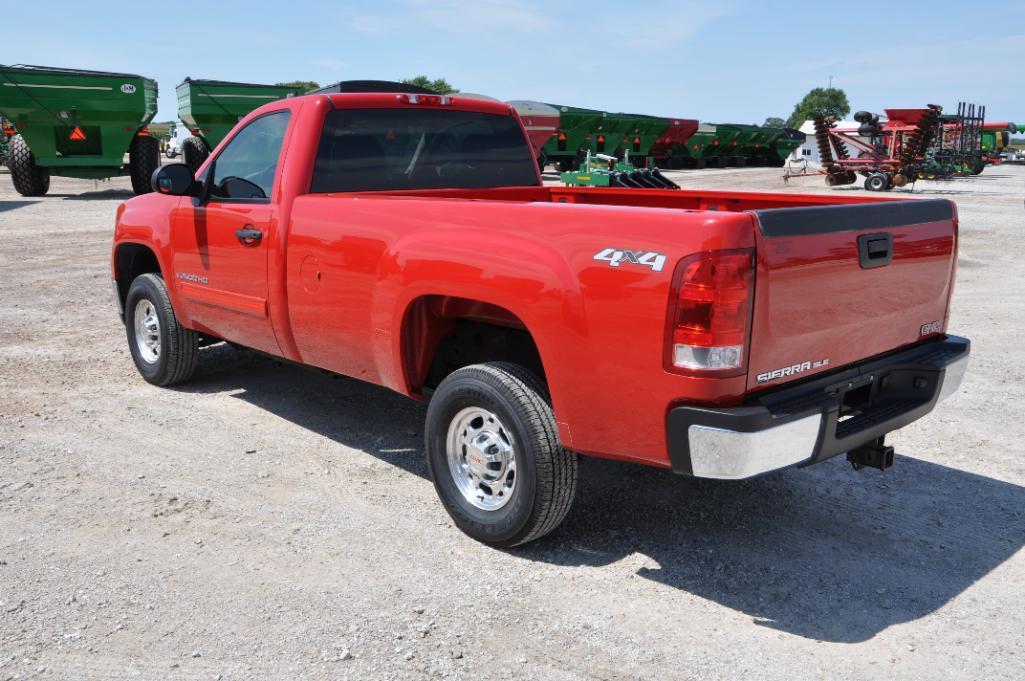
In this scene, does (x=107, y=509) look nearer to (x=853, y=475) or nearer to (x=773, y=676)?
(x=773, y=676)

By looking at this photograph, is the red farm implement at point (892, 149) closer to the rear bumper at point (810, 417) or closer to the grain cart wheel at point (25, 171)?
the grain cart wheel at point (25, 171)

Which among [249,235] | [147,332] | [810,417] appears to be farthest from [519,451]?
[147,332]

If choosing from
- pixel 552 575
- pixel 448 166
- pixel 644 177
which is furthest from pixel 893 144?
pixel 552 575

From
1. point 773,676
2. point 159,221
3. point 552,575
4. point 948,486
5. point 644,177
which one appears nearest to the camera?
point 773,676

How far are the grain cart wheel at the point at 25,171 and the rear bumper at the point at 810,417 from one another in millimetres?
21335

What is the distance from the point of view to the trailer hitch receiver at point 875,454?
3.73 m

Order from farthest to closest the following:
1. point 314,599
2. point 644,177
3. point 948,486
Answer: point 644,177 < point 948,486 < point 314,599

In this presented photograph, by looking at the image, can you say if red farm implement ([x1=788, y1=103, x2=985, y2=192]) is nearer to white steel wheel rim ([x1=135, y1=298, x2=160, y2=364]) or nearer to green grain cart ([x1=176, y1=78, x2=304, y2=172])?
green grain cart ([x1=176, y1=78, x2=304, y2=172])

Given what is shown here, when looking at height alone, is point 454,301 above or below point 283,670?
above

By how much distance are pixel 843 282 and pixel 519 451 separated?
1.34 metres

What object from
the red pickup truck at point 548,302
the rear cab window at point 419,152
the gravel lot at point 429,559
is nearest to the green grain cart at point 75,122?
the gravel lot at point 429,559

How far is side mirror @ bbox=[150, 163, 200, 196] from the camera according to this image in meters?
5.17

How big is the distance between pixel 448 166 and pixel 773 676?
3389 mm

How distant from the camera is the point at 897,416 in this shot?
365 cm
